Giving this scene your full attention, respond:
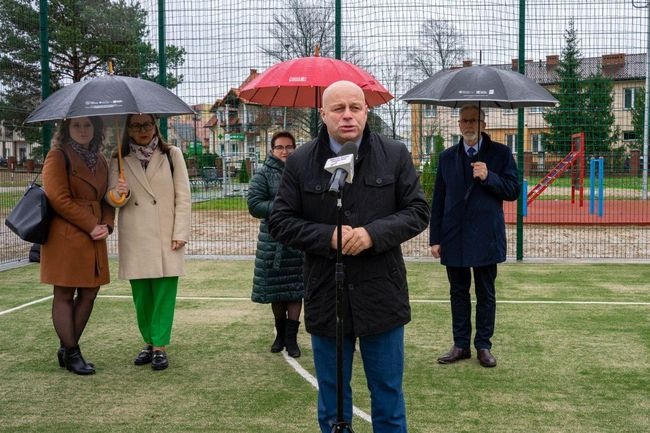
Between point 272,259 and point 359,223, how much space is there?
2.44 meters

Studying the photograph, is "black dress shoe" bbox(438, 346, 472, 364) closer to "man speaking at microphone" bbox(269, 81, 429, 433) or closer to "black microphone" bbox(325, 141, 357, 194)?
"man speaking at microphone" bbox(269, 81, 429, 433)

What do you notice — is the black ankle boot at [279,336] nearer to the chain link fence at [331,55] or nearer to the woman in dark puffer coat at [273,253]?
the woman in dark puffer coat at [273,253]

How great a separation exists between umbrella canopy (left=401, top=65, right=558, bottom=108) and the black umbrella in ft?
5.65

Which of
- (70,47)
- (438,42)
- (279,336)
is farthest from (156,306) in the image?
(70,47)

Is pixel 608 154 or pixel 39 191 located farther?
pixel 608 154

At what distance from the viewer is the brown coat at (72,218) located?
16.5 feet

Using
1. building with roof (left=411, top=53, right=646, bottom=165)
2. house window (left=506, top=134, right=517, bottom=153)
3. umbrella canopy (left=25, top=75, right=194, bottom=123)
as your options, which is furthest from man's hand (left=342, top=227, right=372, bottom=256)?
house window (left=506, top=134, right=517, bottom=153)

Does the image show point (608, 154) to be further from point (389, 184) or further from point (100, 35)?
point (389, 184)

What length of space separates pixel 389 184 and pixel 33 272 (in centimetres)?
750

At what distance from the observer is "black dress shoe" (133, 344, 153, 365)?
537 centimetres

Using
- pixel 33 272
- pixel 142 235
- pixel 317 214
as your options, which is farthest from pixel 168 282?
pixel 33 272

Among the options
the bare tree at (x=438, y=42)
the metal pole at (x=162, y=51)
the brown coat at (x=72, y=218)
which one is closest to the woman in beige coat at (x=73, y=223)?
the brown coat at (x=72, y=218)

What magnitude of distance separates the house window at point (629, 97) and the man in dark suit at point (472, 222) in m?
5.50

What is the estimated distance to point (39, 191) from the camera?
503 cm
